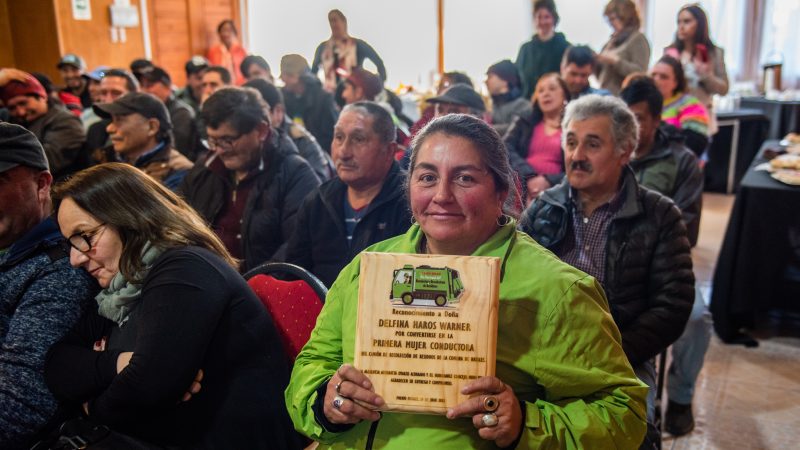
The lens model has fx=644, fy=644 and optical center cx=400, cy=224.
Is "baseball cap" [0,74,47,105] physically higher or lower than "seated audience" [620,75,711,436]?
higher

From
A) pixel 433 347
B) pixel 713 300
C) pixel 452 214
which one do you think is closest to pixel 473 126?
pixel 452 214

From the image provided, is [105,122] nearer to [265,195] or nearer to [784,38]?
[265,195]

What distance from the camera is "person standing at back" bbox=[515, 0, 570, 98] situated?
5301 millimetres

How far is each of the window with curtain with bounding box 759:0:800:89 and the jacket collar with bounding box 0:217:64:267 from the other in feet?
30.8

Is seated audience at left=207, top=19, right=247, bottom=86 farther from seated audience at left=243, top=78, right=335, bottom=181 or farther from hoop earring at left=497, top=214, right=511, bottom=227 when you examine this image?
hoop earring at left=497, top=214, right=511, bottom=227

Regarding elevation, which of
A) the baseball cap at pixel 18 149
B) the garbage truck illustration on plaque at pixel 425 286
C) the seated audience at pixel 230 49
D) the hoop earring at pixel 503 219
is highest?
the seated audience at pixel 230 49

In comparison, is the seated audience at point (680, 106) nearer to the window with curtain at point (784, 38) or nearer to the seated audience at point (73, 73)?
the seated audience at point (73, 73)

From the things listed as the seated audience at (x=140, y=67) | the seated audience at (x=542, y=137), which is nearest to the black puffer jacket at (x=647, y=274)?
the seated audience at (x=542, y=137)

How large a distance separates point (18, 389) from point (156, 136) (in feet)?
6.11

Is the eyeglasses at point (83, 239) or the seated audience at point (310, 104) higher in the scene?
the seated audience at point (310, 104)

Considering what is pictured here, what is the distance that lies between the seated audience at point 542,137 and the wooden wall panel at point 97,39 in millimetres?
6922

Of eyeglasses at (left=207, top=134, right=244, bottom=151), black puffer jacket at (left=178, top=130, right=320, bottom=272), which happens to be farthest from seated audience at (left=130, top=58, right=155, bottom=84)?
eyeglasses at (left=207, top=134, right=244, bottom=151)

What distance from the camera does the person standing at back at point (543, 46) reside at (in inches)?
209

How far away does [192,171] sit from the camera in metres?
3.14
